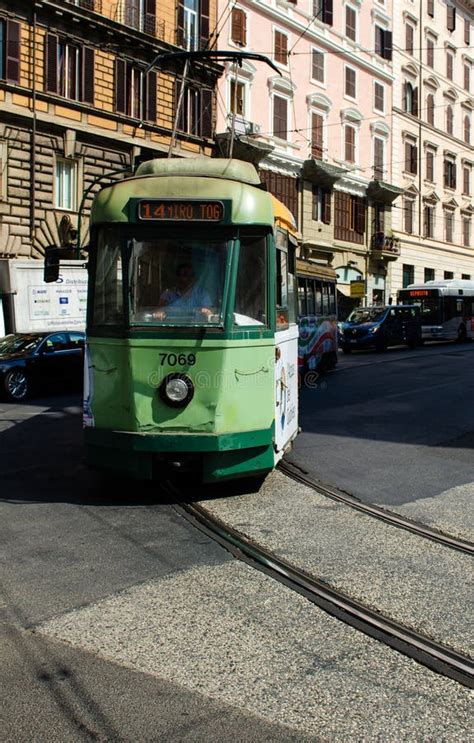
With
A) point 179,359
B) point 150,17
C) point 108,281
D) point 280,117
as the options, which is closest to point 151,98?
point 150,17

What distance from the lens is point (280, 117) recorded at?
3703cm

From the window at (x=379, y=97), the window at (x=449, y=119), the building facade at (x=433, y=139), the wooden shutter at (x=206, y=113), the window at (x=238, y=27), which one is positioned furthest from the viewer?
the window at (x=449, y=119)

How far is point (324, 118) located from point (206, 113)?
8640mm

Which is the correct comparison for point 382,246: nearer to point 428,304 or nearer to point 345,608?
point 428,304

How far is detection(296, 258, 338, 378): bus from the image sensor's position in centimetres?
1917

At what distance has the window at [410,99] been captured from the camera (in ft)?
154

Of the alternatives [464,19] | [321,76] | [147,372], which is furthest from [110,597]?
[464,19]

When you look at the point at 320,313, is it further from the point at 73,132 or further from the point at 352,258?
the point at 352,258

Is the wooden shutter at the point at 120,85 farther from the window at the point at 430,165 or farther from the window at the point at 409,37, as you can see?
the window at the point at 430,165

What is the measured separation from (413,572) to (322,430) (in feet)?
21.2

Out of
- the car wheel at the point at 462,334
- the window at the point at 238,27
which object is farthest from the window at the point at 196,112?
the car wheel at the point at 462,334

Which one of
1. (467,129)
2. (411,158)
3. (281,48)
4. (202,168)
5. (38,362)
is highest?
(467,129)

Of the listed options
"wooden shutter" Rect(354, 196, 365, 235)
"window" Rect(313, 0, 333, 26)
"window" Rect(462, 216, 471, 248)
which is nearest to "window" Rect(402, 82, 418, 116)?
"wooden shutter" Rect(354, 196, 365, 235)

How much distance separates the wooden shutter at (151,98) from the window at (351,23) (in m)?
15.2
